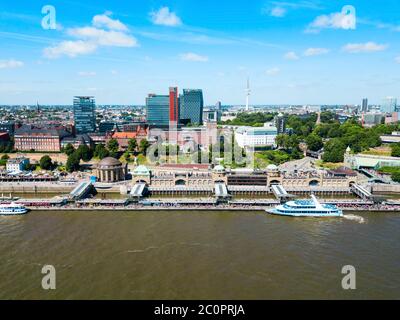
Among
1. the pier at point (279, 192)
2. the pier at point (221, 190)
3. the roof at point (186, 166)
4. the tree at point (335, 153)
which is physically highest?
the tree at point (335, 153)

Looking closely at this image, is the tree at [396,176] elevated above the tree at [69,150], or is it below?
below

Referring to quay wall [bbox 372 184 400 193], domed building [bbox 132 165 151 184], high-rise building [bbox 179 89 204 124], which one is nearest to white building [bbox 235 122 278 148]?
high-rise building [bbox 179 89 204 124]

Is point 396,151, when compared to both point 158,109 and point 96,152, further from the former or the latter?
point 158,109

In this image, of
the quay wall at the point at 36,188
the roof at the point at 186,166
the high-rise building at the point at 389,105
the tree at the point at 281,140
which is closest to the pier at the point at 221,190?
the roof at the point at 186,166

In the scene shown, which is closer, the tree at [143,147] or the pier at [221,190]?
the pier at [221,190]

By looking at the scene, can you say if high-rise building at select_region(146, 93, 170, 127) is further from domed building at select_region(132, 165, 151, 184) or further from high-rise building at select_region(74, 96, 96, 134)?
domed building at select_region(132, 165, 151, 184)

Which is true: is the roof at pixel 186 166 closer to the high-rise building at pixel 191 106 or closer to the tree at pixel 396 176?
the tree at pixel 396 176
